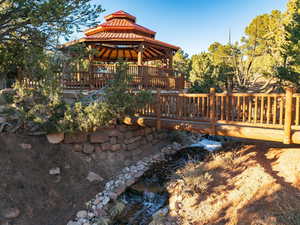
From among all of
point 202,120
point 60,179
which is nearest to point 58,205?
point 60,179

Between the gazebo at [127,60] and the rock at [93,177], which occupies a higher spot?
the gazebo at [127,60]

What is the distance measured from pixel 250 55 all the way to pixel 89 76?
9.87 meters

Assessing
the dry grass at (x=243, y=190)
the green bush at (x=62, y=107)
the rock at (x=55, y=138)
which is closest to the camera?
the dry grass at (x=243, y=190)

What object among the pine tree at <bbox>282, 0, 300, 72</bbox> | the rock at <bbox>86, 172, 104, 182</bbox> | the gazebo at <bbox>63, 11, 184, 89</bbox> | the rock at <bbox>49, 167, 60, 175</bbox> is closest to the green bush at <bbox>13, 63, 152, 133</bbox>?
the rock at <bbox>49, 167, 60, 175</bbox>

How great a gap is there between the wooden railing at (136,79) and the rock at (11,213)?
5310 mm

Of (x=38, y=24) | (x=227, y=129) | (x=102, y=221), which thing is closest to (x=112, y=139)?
(x=102, y=221)

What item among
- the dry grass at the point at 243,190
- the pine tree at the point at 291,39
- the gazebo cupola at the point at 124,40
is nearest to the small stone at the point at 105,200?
the dry grass at the point at 243,190

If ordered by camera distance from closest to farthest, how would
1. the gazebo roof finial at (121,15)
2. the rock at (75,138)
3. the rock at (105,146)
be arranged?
the rock at (75,138) → the rock at (105,146) → the gazebo roof finial at (121,15)

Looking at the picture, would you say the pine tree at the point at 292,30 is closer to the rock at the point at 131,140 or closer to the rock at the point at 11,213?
the rock at the point at 131,140

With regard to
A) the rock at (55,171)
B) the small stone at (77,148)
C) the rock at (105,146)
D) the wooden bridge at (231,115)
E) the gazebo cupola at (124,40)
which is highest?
the gazebo cupola at (124,40)

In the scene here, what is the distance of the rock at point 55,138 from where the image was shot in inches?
239

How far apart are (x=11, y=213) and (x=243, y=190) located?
17.9 feet

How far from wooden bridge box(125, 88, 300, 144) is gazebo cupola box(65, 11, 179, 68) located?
272 centimetres

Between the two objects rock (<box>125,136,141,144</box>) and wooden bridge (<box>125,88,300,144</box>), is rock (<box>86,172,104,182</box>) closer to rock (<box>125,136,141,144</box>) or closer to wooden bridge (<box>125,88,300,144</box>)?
rock (<box>125,136,141,144</box>)
